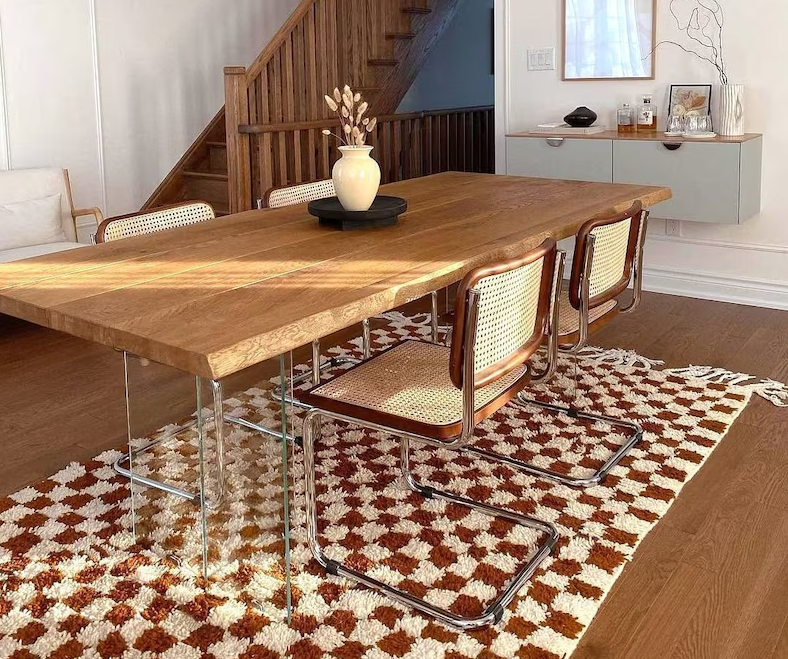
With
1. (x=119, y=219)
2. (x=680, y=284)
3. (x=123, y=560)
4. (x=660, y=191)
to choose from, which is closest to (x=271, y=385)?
(x=123, y=560)

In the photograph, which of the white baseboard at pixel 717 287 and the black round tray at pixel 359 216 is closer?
the black round tray at pixel 359 216

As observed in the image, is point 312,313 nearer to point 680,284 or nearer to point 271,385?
point 271,385

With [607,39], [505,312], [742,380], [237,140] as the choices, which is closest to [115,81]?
[237,140]

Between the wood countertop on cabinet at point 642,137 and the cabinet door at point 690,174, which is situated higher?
the wood countertop on cabinet at point 642,137

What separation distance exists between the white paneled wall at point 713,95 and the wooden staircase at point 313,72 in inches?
40.9

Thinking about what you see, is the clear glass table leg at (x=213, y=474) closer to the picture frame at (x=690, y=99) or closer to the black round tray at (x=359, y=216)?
the black round tray at (x=359, y=216)

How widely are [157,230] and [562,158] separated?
101 inches

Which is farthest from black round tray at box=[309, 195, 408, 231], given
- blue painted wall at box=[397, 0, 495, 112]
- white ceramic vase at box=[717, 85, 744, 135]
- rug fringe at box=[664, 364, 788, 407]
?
blue painted wall at box=[397, 0, 495, 112]

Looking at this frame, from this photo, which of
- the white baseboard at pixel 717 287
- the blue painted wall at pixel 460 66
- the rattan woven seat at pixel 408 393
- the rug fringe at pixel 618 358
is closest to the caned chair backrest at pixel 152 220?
the rattan woven seat at pixel 408 393

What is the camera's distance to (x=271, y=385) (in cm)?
210

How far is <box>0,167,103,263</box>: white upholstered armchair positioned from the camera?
4809 mm

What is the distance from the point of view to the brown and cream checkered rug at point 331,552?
2.07 m

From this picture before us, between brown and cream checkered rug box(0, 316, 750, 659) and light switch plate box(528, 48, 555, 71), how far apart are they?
281 centimetres

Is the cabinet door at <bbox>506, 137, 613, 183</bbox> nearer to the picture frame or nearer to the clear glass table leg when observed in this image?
the picture frame
